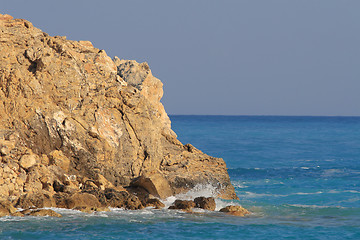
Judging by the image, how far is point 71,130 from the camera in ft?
78.9

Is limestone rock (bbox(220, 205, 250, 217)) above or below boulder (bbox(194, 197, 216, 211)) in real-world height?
below

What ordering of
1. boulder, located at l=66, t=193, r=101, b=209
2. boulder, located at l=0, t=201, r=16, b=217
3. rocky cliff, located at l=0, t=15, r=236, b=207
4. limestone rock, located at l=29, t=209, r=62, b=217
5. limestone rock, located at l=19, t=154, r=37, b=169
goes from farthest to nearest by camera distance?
rocky cliff, located at l=0, t=15, r=236, b=207 < limestone rock, located at l=19, t=154, r=37, b=169 < boulder, located at l=66, t=193, r=101, b=209 < limestone rock, located at l=29, t=209, r=62, b=217 < boulder, located at l=0, t=201, r=16, b=217

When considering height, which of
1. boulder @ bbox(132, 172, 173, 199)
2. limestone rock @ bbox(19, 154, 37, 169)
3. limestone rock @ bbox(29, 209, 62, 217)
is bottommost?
limestone rock @ bbox(29, 209, 62, 217)

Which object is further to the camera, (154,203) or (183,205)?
(154,203)

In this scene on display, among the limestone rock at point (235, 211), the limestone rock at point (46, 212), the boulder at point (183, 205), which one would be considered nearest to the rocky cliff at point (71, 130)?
the limestone rock at point (46, 212)

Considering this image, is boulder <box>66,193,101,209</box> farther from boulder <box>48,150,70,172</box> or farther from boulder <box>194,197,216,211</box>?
boulder <box>194,197,216,211</box>

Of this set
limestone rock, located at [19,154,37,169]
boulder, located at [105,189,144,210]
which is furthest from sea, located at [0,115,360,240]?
limestone rock, located at [19,154,37,169]

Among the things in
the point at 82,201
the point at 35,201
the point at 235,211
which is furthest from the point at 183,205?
the point at 35,201

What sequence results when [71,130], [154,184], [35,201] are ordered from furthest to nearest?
[154,184]
[71,130]
[35,201]

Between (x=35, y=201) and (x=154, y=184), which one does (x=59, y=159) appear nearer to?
(x=35, y=201)

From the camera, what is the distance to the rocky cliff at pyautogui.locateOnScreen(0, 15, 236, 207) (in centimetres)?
2281

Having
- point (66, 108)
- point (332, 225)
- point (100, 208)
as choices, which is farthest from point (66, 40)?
point (332, 225)

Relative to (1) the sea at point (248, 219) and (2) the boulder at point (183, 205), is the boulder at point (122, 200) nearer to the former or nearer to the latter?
(1) the sea at point (248, 219)

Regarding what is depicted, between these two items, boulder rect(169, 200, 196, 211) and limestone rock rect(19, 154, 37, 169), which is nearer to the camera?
limestone rock rect(19, 154, 37, 169)
